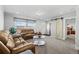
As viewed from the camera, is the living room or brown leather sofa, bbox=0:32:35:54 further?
the living room

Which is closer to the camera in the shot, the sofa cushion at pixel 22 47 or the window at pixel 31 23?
the sofa cushion at pixel 22 47

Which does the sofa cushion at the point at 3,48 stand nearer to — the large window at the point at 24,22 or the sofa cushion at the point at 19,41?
the sofa cushion at the point at 19,41

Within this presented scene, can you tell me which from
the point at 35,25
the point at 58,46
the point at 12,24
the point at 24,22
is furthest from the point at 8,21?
the point at 58,46

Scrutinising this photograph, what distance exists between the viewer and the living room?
Answer: 7.05 feet

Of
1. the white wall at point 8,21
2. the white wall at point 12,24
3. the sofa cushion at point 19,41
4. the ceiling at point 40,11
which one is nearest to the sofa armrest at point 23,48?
the sofa cushion at point 19,41

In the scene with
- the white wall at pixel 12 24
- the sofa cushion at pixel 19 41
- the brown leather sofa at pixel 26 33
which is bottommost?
the sofa cushion at pixel 19 41

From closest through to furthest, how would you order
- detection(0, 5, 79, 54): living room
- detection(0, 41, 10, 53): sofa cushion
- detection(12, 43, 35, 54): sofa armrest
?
1. detection(0, 41, 10, 53): sofa cushion
2. detection(12, 43, 35, 54): sofa armrest
3. detection(0, 5, 79, 54): living room

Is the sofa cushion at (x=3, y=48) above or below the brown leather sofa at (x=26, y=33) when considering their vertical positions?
below

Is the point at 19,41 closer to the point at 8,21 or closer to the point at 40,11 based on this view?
the point at 8,21

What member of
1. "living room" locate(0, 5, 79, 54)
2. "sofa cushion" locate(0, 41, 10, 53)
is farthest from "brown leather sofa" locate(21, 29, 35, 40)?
"sofa cushion" locate(0, 41, 10, 53)

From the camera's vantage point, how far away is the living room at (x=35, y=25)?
215cm

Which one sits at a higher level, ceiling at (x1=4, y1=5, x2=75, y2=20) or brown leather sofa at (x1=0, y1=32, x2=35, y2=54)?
ceiling at (x1=4, y1=5, x2=75, y2=20)

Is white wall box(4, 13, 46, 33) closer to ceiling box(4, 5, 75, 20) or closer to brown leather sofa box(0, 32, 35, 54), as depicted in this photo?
ceiling box(4, 5, 75, 20)
